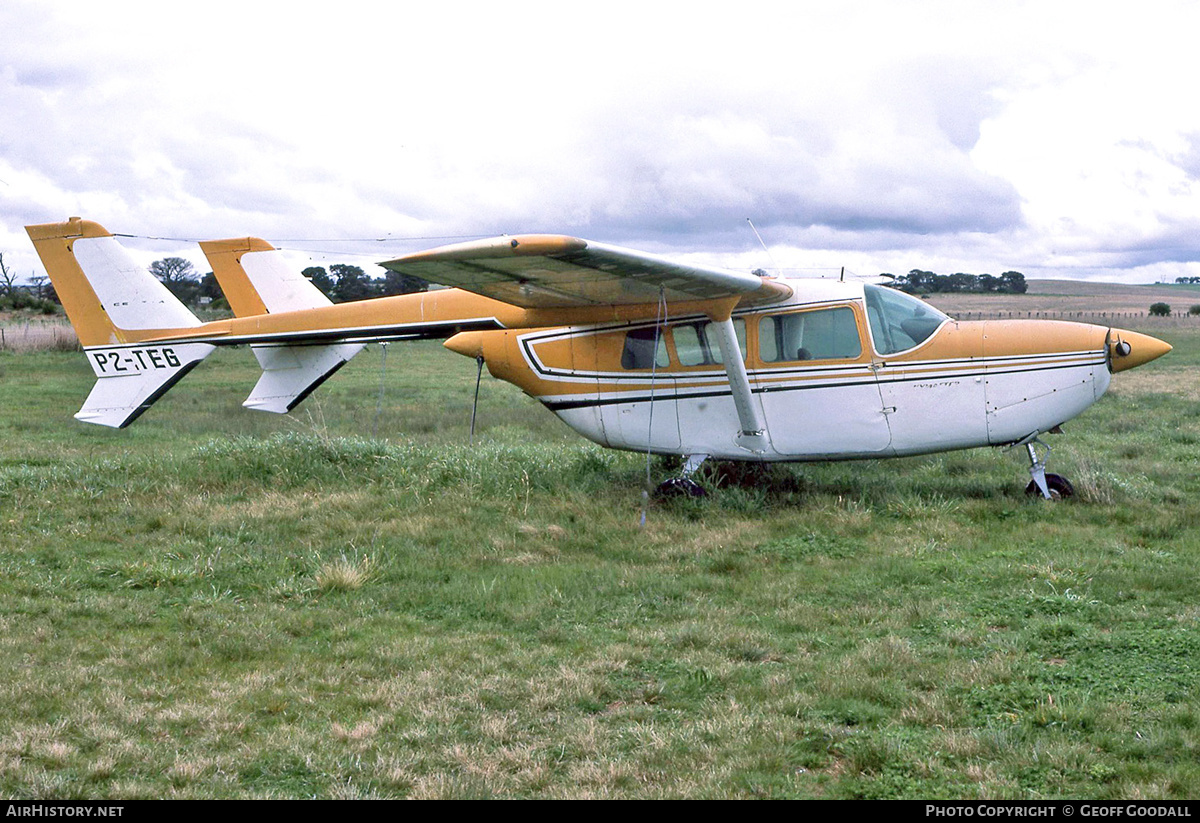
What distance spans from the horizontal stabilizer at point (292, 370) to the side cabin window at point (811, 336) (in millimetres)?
5284

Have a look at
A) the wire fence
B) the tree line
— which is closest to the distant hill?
the tree line

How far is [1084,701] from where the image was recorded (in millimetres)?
4754

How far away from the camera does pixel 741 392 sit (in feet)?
32.5

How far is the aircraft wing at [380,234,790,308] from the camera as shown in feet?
24.8

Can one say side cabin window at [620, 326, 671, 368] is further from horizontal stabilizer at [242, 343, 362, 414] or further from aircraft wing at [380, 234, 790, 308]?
horizontal stabilizer at [242, 343, 362, 414]

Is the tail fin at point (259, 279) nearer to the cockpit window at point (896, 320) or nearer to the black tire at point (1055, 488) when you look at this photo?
the cockpit window at point (896, 320)

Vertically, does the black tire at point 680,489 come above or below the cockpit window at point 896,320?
below

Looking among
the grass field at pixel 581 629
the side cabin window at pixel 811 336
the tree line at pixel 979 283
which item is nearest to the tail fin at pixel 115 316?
the grass field at pixel 581 629

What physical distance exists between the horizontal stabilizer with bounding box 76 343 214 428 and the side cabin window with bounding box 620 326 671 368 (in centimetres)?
530

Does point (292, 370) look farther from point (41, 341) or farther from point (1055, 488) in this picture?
point (41, 341)

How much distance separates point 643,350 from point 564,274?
1.99m

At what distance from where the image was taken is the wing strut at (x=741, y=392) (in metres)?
9.73

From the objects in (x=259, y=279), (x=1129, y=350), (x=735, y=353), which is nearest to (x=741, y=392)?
(x=735, y=353)
